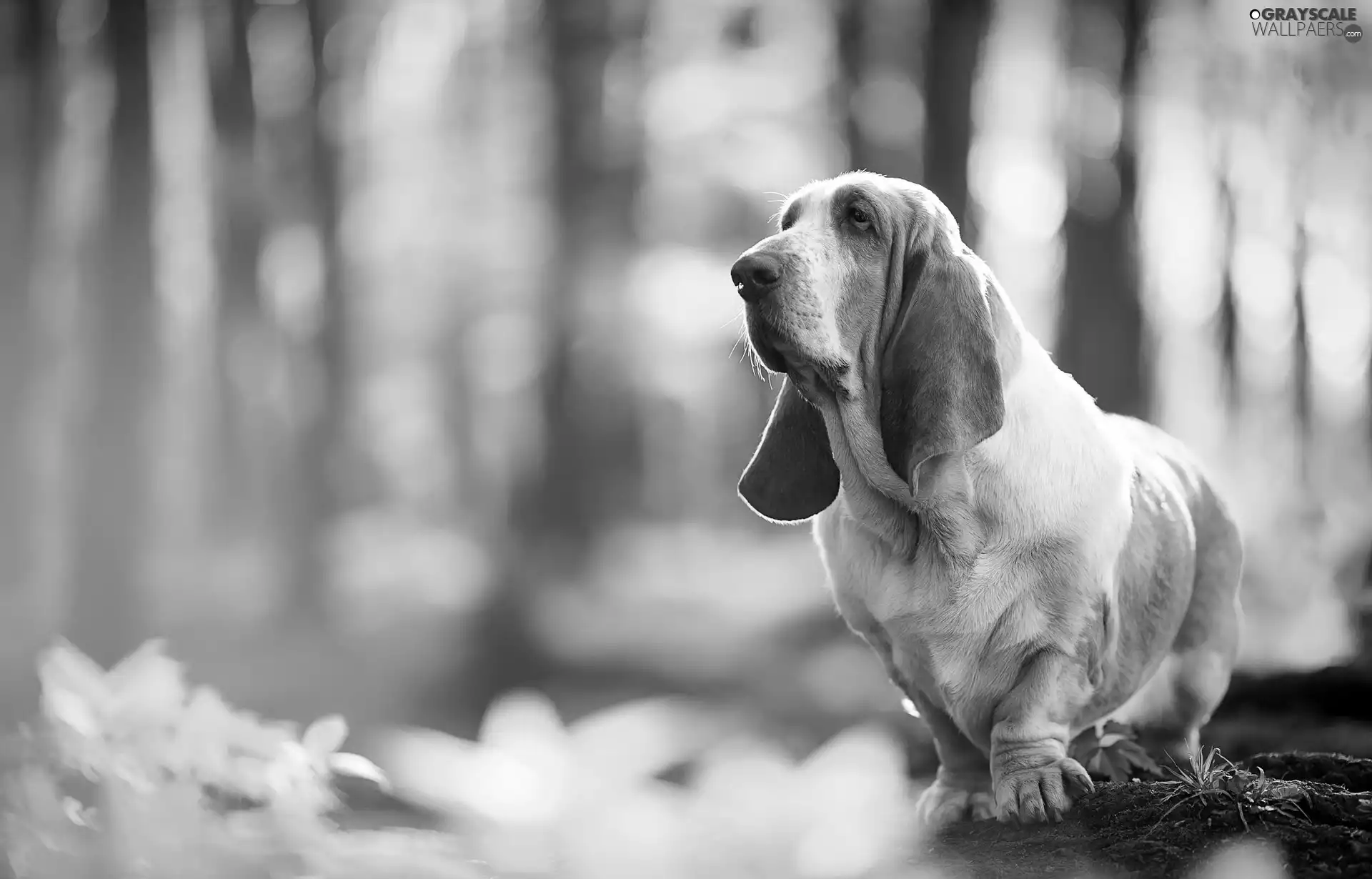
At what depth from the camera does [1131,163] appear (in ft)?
26.0

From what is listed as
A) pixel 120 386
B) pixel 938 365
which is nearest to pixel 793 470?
pixel 938 365

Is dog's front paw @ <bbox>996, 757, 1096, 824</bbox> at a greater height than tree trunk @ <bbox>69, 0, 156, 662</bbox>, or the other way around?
tree trunk @ <bbox>69, 0, 156, 662</bbox>

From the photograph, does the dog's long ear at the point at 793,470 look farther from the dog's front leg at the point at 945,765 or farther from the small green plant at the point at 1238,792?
the small green plant at the point at 1238,792

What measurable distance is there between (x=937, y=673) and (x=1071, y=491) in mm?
602

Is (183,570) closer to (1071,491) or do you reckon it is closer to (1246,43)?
(1071,491)

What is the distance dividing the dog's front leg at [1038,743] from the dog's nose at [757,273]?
122cm

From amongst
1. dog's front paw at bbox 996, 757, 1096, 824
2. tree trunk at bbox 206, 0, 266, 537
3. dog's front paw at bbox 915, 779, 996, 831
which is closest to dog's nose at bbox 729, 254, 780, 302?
dog's front paw at bbox 996, 757, 1096, 824

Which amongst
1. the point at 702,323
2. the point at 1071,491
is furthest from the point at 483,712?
the point at 1071,491

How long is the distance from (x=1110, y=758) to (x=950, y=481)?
1383 millimetres

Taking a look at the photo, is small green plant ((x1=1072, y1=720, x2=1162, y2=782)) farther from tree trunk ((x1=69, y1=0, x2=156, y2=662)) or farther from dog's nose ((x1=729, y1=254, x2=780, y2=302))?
tree trunk ((x1=69, y1=0, x2=156, y2=662))

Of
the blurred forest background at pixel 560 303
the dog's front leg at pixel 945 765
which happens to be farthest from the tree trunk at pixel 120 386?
the dog's front leg at pixel 945 765

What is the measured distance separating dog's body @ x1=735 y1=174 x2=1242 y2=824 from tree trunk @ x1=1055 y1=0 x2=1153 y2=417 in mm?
4411

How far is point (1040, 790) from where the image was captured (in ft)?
8.74

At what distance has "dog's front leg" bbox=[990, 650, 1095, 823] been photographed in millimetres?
2660
